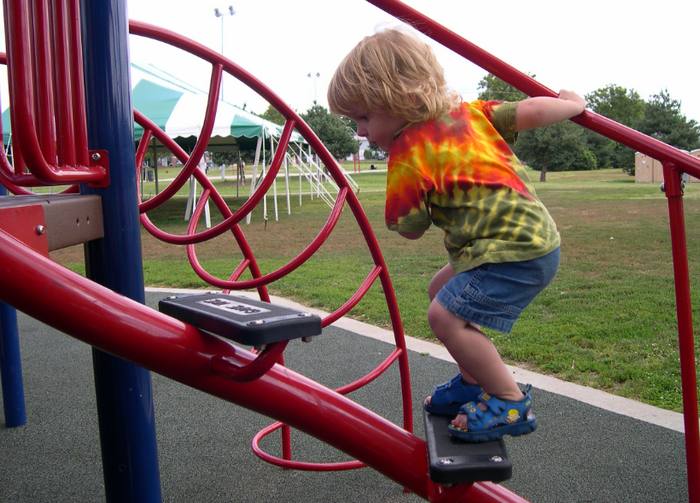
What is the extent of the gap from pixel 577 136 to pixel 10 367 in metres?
32.9

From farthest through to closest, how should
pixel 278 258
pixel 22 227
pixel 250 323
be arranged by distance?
1. pixel 278 258
2. pixel 22 227
3. pixel 250 323

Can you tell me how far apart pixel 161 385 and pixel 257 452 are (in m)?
1.01

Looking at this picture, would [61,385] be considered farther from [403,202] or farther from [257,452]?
[403,202]

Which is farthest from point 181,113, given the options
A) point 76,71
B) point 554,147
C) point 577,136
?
point 577,136

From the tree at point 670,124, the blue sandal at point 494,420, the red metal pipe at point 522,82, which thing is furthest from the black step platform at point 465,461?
the tree at point 670,124

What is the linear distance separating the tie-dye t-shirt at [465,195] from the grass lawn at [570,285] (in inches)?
69.3

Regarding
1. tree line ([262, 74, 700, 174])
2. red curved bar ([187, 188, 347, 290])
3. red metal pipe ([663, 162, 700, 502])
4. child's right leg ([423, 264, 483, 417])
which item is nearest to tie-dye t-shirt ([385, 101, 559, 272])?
child's right leg ([423, 264, 483, 417])

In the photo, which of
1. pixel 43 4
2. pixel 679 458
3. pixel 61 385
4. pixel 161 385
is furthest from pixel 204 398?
pixel 43 4

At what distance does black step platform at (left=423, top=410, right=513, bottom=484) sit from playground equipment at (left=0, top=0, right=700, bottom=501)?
0.02 meters

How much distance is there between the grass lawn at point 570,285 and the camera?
128 inches

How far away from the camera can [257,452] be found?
2.29 meters

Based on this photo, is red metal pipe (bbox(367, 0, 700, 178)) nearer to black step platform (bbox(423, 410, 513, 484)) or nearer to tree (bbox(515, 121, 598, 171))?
black step platform (bbox(423, 410, 513, 484))

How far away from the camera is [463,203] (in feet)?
4.22

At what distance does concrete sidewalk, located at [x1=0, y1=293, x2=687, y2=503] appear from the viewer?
2121 mm
